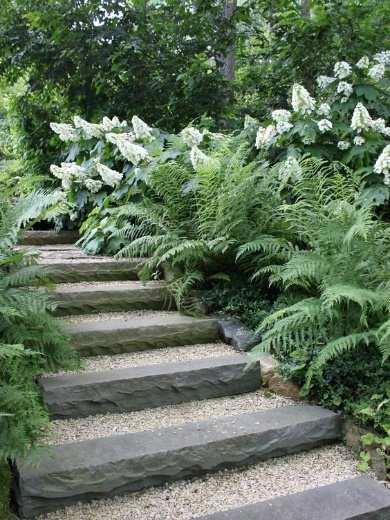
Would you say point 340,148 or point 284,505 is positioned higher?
point 340,148

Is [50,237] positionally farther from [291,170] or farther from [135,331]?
[291,170]

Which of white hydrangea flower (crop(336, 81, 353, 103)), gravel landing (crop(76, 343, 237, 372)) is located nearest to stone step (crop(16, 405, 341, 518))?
gravel landing (crop(76, 343, 237, 372))

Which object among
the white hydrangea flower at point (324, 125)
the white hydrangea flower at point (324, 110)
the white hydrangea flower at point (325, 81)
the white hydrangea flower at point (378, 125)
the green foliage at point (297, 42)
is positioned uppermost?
the green foliage at point (297, 42)

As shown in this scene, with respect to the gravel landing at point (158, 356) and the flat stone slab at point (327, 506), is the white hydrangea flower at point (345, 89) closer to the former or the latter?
the gravel landing at point (158, 356)

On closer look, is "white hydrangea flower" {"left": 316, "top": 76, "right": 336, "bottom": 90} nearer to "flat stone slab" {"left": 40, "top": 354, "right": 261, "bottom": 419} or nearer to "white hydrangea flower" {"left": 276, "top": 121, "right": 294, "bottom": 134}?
"white hydrangea flower" {"left": 276, "top": 121, "right": 294, "bottom": 134}

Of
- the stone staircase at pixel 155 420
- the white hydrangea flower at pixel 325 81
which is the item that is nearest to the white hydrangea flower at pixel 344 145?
the white hydrangea flower at pixel 325 81

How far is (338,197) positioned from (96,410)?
2114 mm

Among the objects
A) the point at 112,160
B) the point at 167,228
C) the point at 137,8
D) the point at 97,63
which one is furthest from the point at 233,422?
the point at 137,8

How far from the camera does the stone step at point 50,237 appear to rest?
5.41 meters

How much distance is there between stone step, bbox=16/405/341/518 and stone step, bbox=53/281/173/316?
1.32 metres

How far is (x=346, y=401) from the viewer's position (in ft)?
9.05

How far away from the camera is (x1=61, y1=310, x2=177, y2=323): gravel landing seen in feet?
11.6

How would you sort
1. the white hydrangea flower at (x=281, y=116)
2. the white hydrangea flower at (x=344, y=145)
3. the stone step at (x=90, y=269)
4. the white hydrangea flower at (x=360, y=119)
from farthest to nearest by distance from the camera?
1. the white hydrangea flower at (x=281, y=116)
2. the white hydrangea flower at (x=344, y=145)
3. the white hydrangea flower at (x=360, y=119)
4. the stone step at (x=90, y=269)

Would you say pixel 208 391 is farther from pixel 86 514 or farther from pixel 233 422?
pixel 86 514
